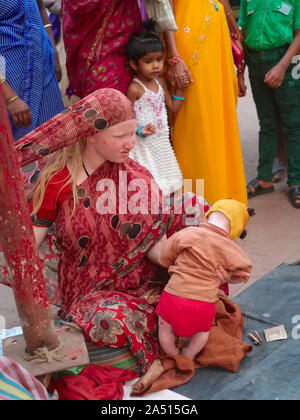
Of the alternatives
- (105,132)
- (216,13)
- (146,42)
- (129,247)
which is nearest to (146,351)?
(129,247)

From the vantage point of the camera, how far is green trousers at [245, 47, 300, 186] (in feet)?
14.7

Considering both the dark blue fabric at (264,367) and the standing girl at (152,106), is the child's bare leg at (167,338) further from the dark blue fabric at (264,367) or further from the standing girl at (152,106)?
the standing girl at (152,106)

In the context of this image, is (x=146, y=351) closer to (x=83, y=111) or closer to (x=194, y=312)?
(x=194, y=312)

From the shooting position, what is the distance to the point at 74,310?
2.58 meters

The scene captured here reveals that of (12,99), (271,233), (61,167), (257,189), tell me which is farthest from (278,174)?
(61,167)

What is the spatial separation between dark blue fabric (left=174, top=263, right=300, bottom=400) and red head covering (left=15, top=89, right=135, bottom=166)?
1153 mm

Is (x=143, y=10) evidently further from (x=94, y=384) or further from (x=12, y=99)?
(x=94, y=384)

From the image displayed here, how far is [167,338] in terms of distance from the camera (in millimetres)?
2463

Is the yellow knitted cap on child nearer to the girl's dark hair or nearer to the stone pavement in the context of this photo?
the stone pavement

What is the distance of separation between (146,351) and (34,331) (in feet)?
1.70

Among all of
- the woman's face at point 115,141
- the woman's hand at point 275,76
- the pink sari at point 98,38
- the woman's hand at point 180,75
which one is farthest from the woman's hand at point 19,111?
the woman's hand at point 275,76

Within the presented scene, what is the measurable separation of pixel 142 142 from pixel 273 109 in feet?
5.29

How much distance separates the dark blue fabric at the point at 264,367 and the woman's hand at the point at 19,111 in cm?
159
